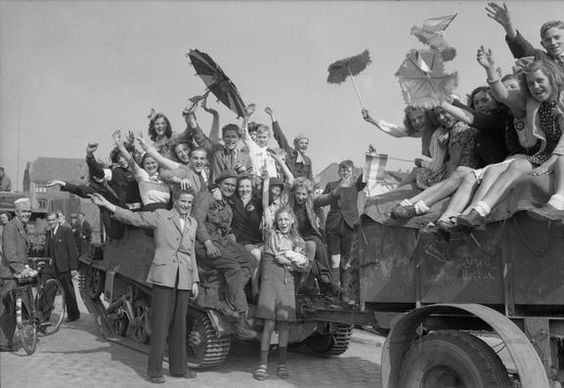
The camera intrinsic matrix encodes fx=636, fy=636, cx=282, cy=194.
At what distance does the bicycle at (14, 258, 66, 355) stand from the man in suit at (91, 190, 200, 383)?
229 centimetres

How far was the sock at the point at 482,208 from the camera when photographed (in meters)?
4.89

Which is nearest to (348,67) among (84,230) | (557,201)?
(557,201)

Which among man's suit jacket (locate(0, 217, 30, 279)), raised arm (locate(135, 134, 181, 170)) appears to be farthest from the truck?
man's suit jacket (locate(0, 217, 30, 279))

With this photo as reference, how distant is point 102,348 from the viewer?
871 centimetres

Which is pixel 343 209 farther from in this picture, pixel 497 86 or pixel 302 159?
pixel 497 86

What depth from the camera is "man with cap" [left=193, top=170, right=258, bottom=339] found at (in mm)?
7340

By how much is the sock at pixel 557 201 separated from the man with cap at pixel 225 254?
12.5 ft

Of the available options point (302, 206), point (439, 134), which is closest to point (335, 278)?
point (302, 206)

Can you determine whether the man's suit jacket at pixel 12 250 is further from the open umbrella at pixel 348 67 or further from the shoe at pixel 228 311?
the open umbrella at pixel 348 67

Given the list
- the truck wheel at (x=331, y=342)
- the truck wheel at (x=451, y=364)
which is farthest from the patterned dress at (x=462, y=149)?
the truck wheel at (x=331, y=342)

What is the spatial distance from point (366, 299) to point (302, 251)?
1.76m

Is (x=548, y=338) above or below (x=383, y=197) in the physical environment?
below

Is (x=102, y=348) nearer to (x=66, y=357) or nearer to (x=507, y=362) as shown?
(x=66, y=357)

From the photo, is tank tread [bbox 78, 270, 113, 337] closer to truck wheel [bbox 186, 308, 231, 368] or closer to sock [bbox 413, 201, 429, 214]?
truck wheel [bbox 186, 308, 231, 368]
